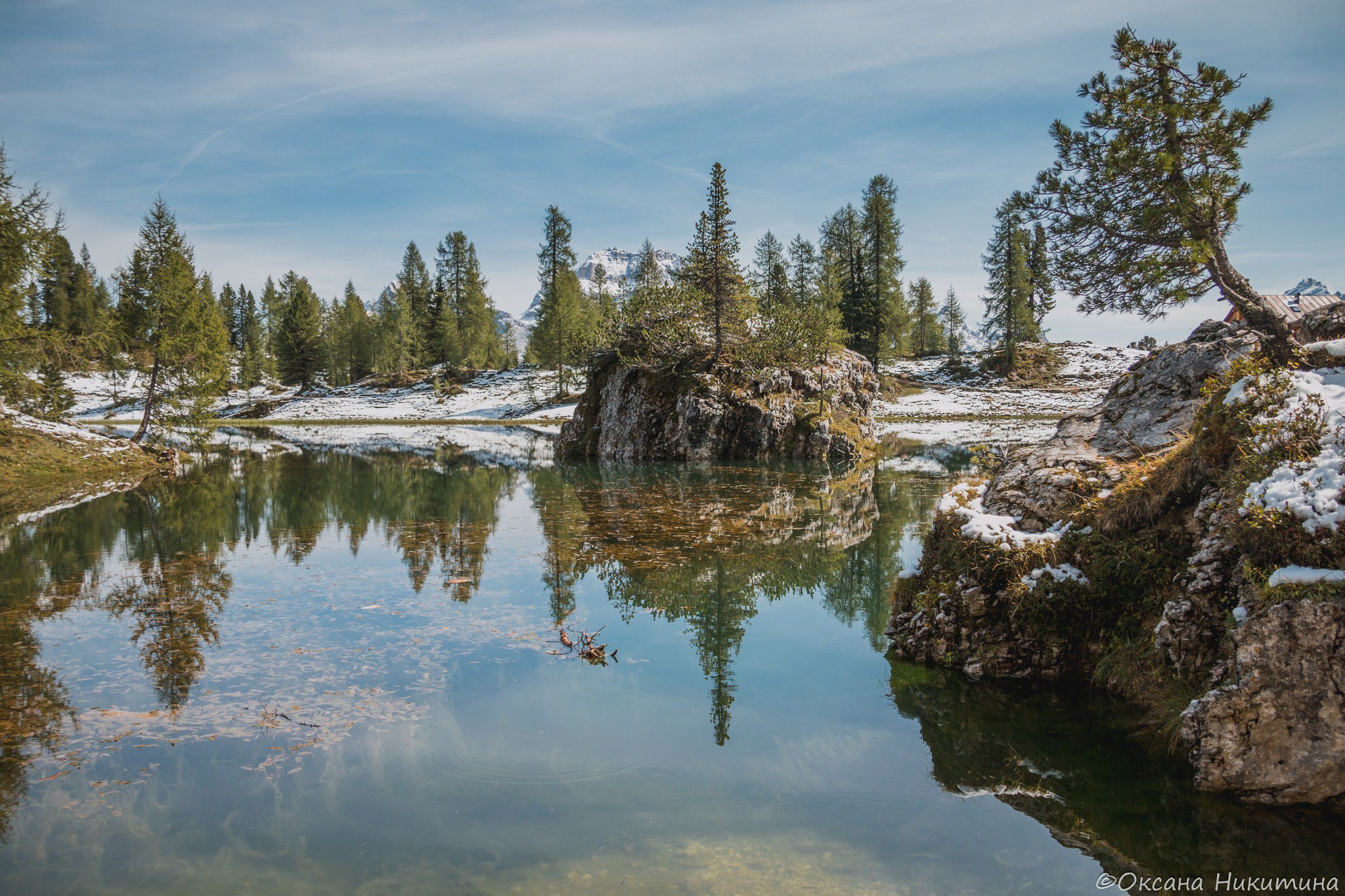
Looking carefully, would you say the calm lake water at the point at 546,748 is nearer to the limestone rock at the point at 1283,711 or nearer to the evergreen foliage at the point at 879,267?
the limestone rock at the point at 1283,711

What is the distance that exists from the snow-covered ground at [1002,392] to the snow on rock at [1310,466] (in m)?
49.0

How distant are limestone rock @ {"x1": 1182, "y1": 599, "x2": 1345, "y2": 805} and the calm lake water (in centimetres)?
27

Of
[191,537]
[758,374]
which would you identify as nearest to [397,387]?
[758,374]

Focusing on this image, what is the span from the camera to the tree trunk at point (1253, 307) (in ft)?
28.5

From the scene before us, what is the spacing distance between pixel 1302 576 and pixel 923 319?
95.9m

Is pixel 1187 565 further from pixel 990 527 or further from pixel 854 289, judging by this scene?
pixel 854 289

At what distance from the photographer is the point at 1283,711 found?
5.38 metres

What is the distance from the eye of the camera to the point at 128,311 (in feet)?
117

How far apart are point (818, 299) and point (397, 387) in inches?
2368

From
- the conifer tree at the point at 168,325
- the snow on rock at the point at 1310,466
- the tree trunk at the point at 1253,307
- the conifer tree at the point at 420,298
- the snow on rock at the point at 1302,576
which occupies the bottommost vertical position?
the snow on rock at the point at 1302,576

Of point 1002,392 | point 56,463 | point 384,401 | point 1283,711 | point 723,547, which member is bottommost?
point 723,547

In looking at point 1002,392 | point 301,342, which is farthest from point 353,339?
point 1002,392

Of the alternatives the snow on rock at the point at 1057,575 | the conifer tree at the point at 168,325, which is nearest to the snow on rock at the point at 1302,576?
the snow on rock at the point at 1057,575

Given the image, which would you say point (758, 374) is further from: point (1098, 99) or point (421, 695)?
point (421, 695)
